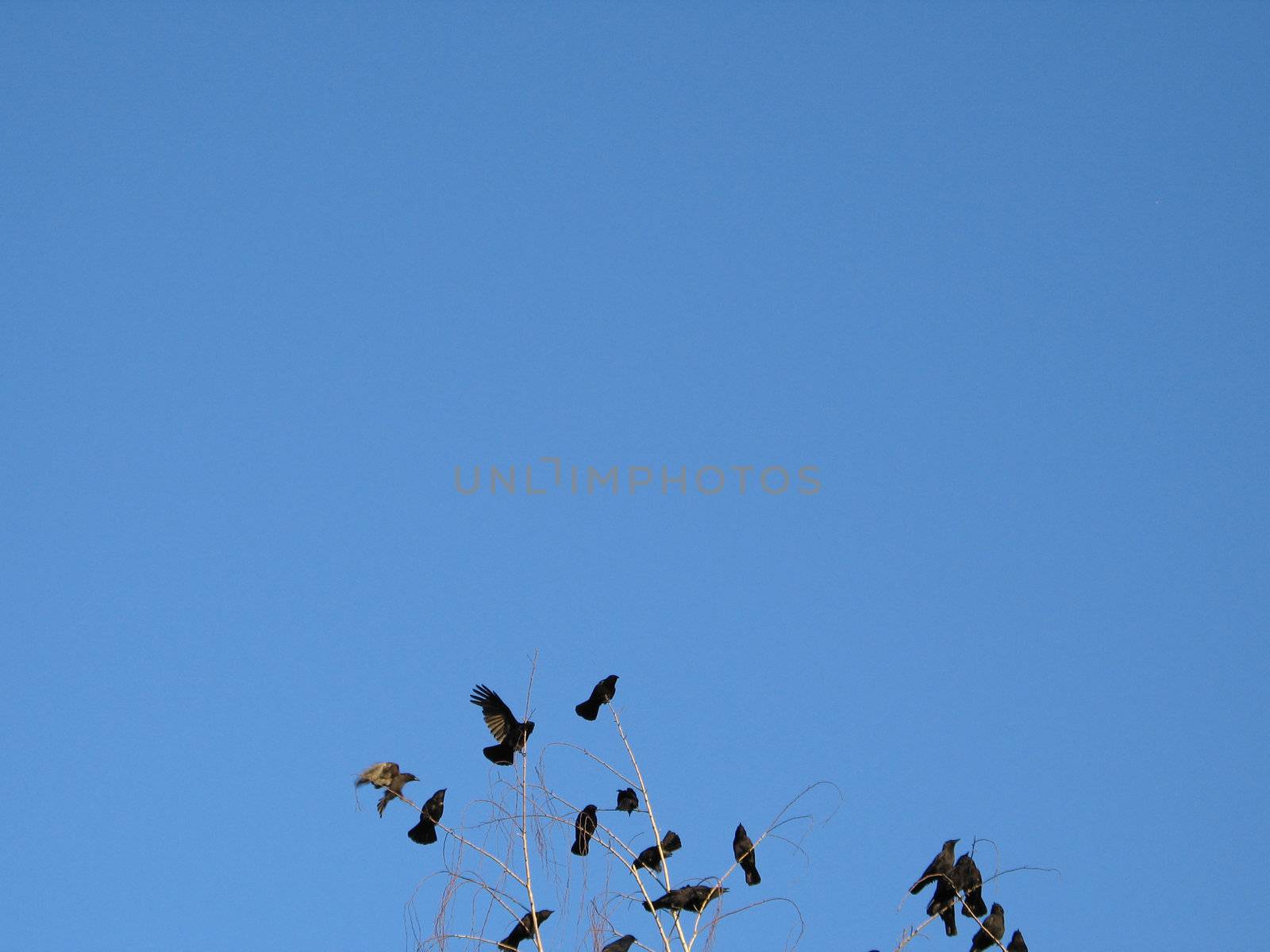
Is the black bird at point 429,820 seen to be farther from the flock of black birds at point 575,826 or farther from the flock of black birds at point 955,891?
the flock of black birds at point 955,891

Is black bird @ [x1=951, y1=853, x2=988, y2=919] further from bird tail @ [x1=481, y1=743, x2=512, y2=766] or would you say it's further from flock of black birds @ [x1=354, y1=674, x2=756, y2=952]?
bird tail @ [x1=481, y1=743, x2=512, y2=766]

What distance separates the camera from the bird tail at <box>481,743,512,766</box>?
36.1ft

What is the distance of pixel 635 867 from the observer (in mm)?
10805

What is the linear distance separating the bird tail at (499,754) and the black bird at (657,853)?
103cm

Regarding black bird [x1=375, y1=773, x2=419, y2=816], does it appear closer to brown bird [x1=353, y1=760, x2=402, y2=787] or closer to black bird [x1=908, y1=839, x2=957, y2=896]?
brown bird [x1=353, y1=760, x2=402, y2=787]

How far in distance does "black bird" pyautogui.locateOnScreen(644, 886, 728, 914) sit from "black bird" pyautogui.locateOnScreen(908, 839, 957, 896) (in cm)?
138


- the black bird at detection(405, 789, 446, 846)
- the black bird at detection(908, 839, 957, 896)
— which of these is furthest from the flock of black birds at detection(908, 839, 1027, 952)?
the black bird at detection(405, 789, 446, 846)

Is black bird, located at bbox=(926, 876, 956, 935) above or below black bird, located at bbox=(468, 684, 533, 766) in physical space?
below

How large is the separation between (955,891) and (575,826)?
7.99ft

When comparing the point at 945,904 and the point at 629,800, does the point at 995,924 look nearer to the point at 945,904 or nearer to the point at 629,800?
the point at 945,904

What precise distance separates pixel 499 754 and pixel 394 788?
697 millimetres

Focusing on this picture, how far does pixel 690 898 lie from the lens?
10.3 meters

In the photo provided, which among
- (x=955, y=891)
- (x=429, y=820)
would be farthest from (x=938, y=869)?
(x=429, y=820)

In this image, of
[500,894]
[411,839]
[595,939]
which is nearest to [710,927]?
[595,939]
